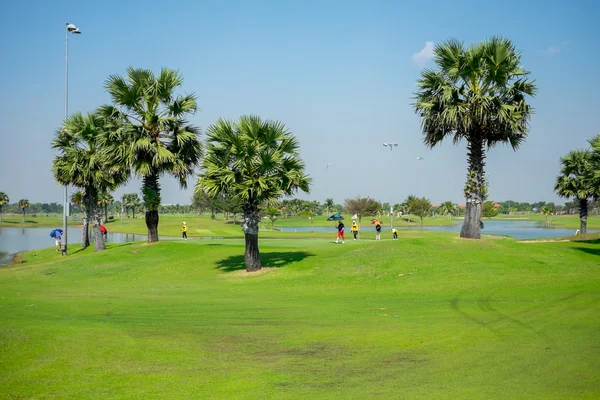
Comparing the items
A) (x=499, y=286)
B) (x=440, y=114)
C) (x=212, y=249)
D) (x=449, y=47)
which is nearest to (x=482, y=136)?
(x=440, y=114)

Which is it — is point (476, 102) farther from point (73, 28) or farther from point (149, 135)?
point (73, 28)

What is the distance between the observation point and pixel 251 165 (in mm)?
25672

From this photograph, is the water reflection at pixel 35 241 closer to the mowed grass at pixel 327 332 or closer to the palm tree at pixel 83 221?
the palm tree at pixel 83 221

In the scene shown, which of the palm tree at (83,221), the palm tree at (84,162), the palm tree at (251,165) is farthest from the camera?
the palm tree at (83,221)

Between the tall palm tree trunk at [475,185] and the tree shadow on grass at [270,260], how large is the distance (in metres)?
8.83

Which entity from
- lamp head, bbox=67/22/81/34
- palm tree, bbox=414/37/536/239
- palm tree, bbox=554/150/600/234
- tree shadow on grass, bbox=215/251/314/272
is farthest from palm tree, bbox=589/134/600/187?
lamp head, bbox=67/22/81/34

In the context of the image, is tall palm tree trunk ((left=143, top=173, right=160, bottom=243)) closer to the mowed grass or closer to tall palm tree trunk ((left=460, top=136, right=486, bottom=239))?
the mowed grass

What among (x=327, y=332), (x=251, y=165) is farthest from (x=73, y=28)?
(x=327, y=332)

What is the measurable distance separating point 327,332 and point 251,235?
47.3 ft

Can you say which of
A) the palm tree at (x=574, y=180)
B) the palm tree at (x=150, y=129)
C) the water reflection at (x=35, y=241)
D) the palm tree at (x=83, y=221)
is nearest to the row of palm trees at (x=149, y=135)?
the palm tree at (x=150, y=129)

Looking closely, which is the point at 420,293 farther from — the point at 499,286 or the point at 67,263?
the point at 67,263

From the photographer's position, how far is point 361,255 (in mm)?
27156

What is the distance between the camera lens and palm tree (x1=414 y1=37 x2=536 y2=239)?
27500 millimetres

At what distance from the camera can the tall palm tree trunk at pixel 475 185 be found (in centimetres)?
2834
